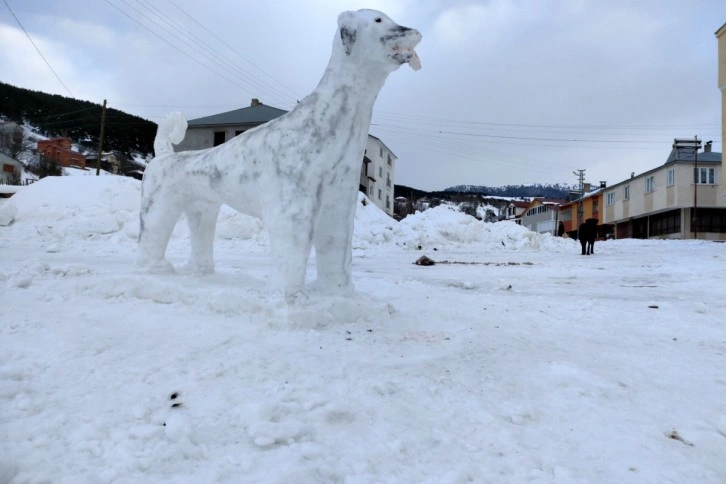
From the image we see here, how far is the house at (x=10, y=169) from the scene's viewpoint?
3506cm

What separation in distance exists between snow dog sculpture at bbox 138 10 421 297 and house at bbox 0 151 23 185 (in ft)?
133

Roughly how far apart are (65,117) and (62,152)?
13.9ft

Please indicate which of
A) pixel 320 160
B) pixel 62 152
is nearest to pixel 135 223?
pixel 320 160

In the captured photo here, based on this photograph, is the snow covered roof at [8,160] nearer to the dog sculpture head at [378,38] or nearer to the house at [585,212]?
the dog sculpture head at [378,38]

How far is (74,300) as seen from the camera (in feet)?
10.2

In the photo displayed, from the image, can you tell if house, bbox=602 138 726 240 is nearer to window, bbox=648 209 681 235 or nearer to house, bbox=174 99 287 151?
window, bbox=648 209 681 235

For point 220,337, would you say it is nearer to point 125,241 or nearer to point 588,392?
point 588,392

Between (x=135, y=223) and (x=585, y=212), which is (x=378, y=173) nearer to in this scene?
(x=585, y=212)

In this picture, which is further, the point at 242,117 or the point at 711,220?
the point at 711,220

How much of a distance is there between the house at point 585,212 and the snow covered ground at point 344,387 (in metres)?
38.6

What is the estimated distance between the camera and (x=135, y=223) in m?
11.0

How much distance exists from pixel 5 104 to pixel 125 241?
50110mm

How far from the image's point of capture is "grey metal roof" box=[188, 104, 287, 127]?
26.7 meters

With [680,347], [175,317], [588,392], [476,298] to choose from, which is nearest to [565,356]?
[588,392]
